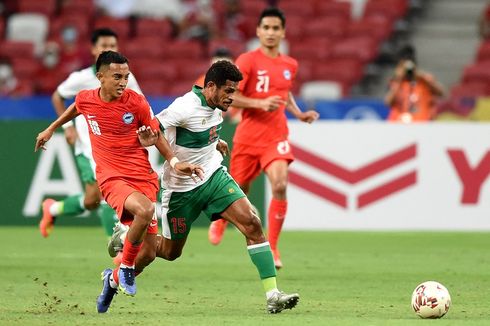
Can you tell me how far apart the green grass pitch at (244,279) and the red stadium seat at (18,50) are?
24.6 feet

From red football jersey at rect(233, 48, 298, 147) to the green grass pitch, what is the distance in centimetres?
134

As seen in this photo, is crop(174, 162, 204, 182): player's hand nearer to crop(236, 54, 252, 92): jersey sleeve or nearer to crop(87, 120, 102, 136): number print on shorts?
crop(87, 120, 102, 136): number print on shorts

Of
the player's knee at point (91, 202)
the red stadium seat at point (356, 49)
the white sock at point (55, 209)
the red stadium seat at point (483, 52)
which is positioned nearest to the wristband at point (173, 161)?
the player's knee at point (91, 202)

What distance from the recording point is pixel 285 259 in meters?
14.1

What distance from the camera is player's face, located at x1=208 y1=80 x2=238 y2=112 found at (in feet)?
31.5

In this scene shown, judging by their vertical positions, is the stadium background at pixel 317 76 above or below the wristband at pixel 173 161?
below

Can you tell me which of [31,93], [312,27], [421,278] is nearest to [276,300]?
[421,278]

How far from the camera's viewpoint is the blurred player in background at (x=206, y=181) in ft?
31.4

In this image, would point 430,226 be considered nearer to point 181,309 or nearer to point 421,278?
point 421,278

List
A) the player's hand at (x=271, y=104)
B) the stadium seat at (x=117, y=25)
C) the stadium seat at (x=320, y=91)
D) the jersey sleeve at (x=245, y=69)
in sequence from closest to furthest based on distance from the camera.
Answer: the player's hand at (x=271, y=104), the jersey sleeve at (x=245, y=69), the stadium seat at (x=320, y=91), the stadium seat at (x=117, y=25)

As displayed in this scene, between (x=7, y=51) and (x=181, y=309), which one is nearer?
(x=181, y=309)

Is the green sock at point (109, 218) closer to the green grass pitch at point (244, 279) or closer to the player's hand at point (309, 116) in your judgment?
the green grass pitch at point (244, 279)

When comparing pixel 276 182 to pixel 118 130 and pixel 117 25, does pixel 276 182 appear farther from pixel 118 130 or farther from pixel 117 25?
pixel 117 25

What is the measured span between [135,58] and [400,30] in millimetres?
5191
